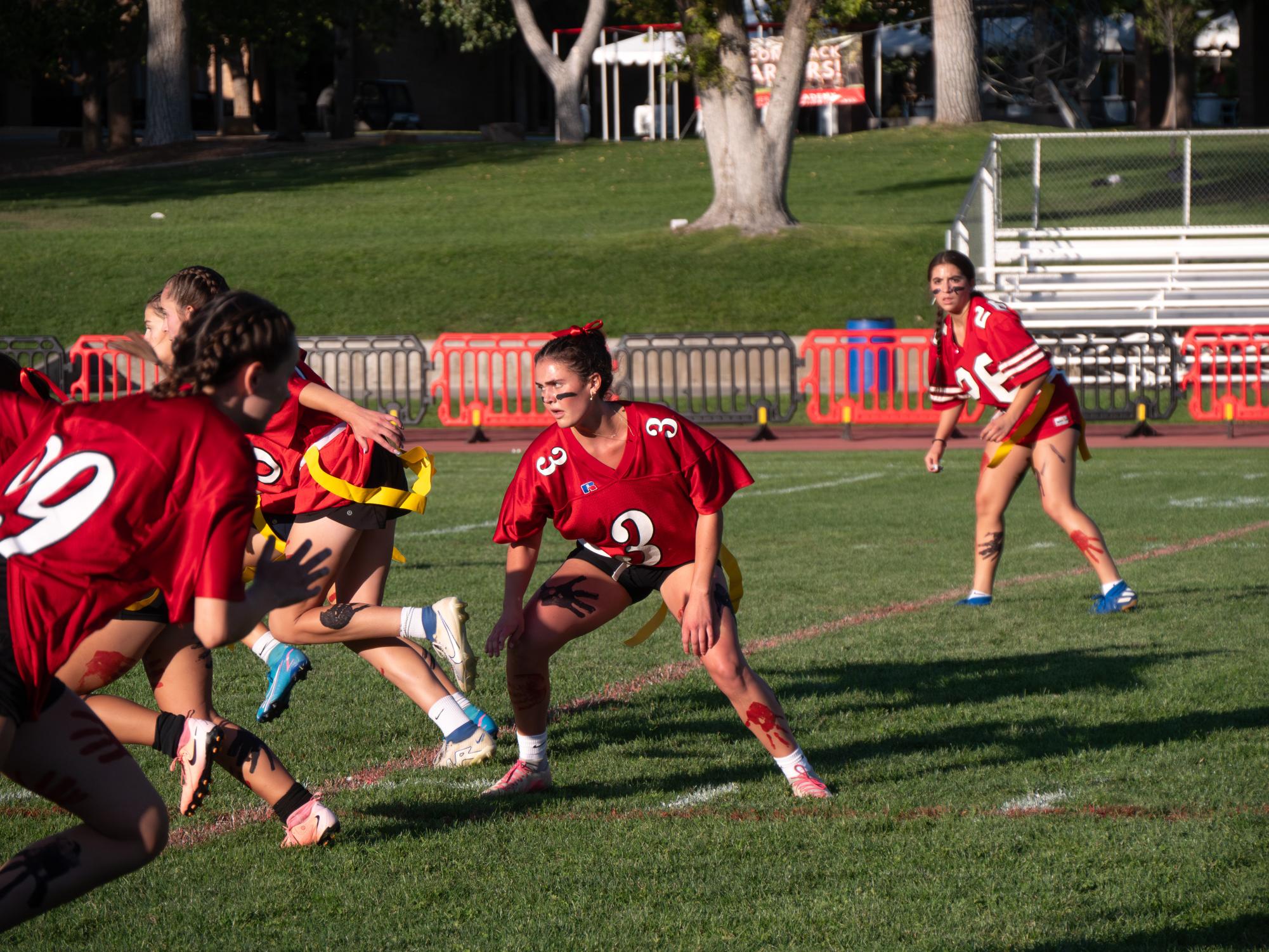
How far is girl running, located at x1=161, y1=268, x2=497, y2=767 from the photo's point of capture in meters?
5.75

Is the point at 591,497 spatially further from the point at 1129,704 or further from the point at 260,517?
the point at 1129,704

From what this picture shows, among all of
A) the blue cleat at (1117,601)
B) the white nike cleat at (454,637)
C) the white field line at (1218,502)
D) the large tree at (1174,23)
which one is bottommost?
the white field line at (1218,502)

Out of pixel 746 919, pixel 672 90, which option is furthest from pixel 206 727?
pixel 672 90

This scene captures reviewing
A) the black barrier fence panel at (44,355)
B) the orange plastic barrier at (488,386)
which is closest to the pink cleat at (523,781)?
the orange plastic barrier at (488,386)

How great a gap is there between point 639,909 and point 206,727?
1.25 m

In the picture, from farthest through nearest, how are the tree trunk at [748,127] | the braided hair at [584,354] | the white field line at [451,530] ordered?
the tree trunk at [748,127] < the white field line at [451,530] < the braided hair at [584,354]

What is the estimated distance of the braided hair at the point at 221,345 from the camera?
3.39m

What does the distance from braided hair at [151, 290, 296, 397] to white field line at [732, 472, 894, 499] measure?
36.2ft

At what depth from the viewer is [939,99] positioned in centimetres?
4525

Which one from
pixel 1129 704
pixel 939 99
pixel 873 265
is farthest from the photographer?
pixel 939 99

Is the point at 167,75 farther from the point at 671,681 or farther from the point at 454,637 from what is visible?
the point at 454,637

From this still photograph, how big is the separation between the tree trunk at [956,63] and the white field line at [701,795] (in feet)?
120

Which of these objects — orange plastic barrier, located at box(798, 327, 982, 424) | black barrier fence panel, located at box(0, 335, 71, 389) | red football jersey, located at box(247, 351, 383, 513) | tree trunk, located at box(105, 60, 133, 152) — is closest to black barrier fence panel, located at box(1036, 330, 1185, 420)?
orange plastic barrier, located at box(798, 327, 982, 424)

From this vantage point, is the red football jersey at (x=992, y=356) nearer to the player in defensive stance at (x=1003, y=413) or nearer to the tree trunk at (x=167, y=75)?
the player in defensive stance at (x=1003, y=413)
